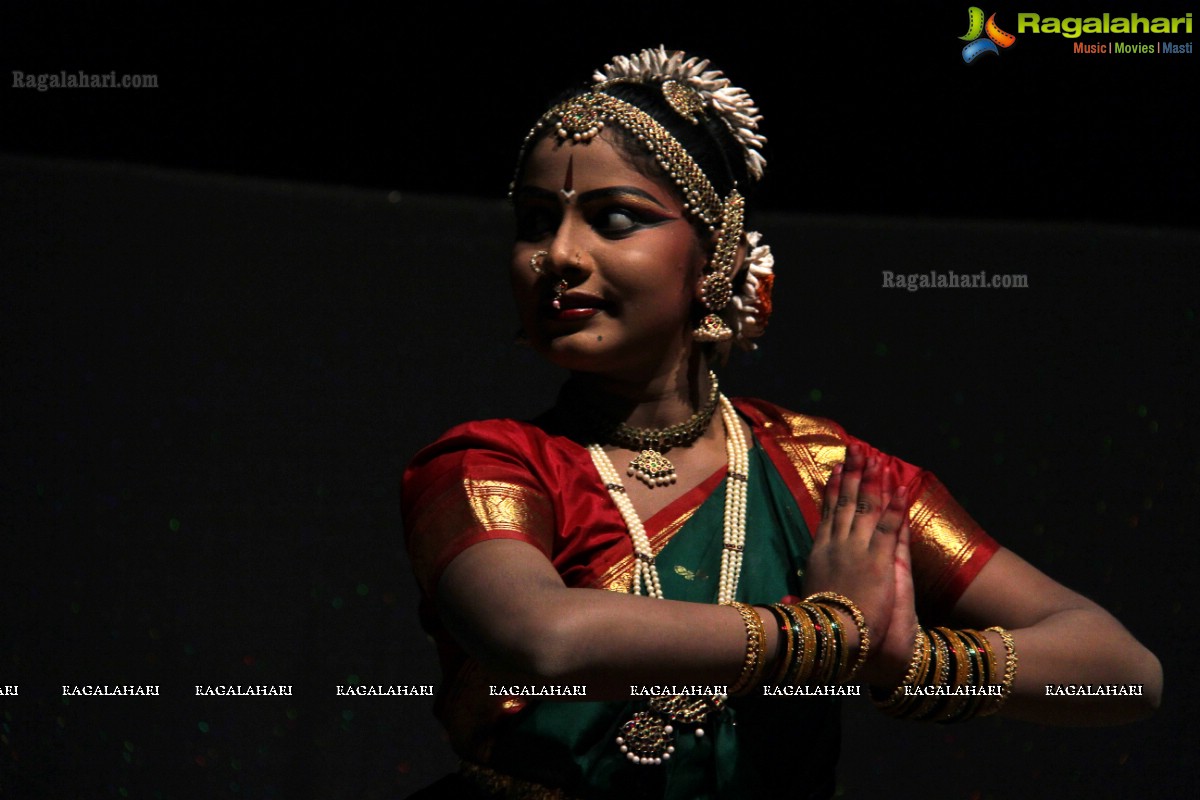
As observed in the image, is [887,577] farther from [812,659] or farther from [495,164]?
[495,164]

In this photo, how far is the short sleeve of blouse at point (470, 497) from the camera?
196 cm

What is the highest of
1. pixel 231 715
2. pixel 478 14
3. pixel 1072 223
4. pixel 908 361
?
pixel 478 14

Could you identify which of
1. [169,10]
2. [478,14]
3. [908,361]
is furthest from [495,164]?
[908,361]

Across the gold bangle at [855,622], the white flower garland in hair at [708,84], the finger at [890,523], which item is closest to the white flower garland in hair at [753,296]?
the white flower garland in hair at [708,84]

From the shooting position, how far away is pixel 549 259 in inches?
82.6

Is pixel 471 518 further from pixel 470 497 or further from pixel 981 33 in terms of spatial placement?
pixel 981 33

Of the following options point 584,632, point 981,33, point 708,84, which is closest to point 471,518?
point 584,632

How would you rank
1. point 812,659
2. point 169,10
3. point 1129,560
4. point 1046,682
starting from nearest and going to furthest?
point 812,659, point 1046,682, point 169,10, point 1129,560

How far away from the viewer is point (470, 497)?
1983 mm

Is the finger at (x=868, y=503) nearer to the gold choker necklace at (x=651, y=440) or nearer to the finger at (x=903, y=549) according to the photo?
the finger at (x=903, y=549)

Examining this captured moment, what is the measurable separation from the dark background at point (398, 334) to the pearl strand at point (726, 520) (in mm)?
673

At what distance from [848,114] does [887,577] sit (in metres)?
1.01

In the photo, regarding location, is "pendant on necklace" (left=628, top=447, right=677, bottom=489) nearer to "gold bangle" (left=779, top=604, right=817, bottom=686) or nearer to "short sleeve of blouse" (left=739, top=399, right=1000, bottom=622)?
"short sleeve of blouse" (left=739, top=399, right=1000, bottom=622)

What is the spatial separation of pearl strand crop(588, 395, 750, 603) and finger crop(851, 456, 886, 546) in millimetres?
146
